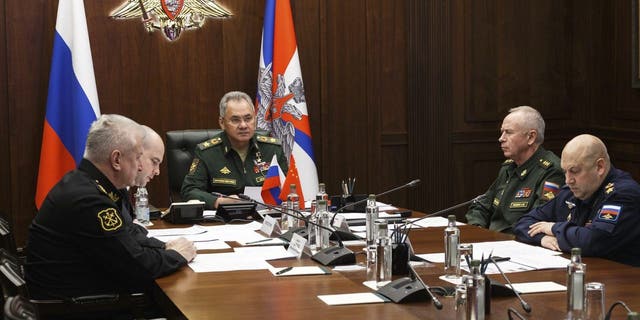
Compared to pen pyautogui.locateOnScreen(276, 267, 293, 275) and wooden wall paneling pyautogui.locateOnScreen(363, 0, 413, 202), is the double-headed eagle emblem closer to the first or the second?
wooden wall paneling pyautogui.locateOnScreen(363, 0, 413, 202)

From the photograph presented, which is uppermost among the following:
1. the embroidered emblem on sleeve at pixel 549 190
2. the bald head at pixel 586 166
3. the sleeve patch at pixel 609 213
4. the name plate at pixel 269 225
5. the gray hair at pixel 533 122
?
the gray hair at pixel 533 122

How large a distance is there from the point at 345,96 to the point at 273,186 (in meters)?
2.00

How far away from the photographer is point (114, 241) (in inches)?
130

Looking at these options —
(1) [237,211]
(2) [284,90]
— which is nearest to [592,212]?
(1) [237,211]

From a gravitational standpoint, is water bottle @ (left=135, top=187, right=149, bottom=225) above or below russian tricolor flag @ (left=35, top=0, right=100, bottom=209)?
below

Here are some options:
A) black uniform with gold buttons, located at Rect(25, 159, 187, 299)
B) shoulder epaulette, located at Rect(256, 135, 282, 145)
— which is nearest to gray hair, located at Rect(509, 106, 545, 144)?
shoulder epaulette, located at Rect(256, 135, 282, 145)

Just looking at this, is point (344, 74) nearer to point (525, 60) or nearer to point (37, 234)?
point (525, 60)

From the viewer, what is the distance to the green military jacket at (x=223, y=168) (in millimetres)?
5301

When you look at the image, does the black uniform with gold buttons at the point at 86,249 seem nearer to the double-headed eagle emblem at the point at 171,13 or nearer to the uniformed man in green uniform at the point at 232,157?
the uniformed man in green uniform at the point at 232,157

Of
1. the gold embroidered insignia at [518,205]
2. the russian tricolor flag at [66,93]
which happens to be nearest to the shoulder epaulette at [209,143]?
the russian tricolor flag at [66,93]

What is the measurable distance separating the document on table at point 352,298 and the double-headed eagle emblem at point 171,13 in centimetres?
389

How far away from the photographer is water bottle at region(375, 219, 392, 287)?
3076mm

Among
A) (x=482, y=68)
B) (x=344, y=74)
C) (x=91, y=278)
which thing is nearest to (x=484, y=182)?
(x=482, y=68)

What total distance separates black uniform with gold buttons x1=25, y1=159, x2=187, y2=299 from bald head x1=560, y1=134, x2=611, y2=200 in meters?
1.55
